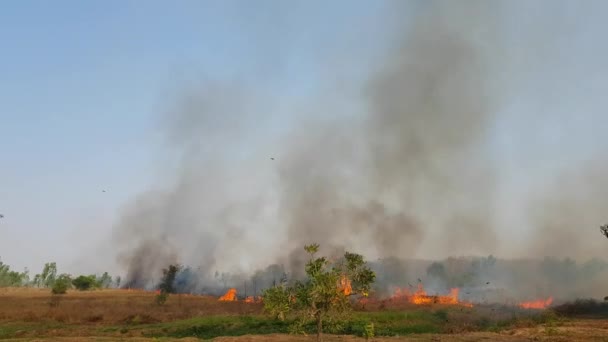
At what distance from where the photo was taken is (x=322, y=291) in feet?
88.8

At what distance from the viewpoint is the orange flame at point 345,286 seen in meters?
28.1

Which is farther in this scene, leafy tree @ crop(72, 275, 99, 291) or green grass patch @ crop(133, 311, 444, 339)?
leafy tree @ crop(72, 275, 99, 291)

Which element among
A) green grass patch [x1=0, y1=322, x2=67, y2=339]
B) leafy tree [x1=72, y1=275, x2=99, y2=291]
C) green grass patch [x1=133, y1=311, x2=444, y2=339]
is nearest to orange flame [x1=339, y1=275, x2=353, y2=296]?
green grass patch [x1=133, y1=311, x2=444, y2=339]

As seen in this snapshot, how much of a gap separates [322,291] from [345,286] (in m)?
2.10

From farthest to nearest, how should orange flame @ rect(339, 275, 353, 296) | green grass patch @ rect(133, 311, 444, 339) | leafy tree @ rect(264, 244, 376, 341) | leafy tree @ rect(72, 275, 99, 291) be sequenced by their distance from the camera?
leafy tree @ rect(72, 275, 99, 291), green grass patch @ rect(133, 311, 444, 339), orange flame @ rect(339, 275, 353, 296), leafy tree @ rect(264, 244, 376, 341)

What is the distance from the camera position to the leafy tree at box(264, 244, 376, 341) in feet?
89.7

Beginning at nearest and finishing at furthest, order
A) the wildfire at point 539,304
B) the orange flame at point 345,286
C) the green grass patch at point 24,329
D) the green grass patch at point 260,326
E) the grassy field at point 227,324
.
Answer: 1. the orange flame at point 345,286
2. the grassy field at point 227,324
3. the green grass patch at point 24,329
4. the green grass patch at point 260,326
5. the wildfire at point 539,304

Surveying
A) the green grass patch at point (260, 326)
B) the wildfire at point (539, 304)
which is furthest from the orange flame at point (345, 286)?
the wildfire at point (539, 304)

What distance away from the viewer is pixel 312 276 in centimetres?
2798

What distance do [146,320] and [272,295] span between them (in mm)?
59344

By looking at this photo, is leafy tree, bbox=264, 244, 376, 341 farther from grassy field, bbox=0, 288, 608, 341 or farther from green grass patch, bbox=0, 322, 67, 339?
green grass patch, bbox=0, 322, 67, 339

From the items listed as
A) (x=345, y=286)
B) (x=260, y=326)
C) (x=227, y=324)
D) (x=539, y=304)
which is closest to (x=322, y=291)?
(x=345, y=286)

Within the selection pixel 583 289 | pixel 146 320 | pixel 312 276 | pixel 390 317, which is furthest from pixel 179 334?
pixel 583 289

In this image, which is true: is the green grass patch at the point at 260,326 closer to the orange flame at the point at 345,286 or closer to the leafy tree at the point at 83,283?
the orange flame at the point at 345,286
